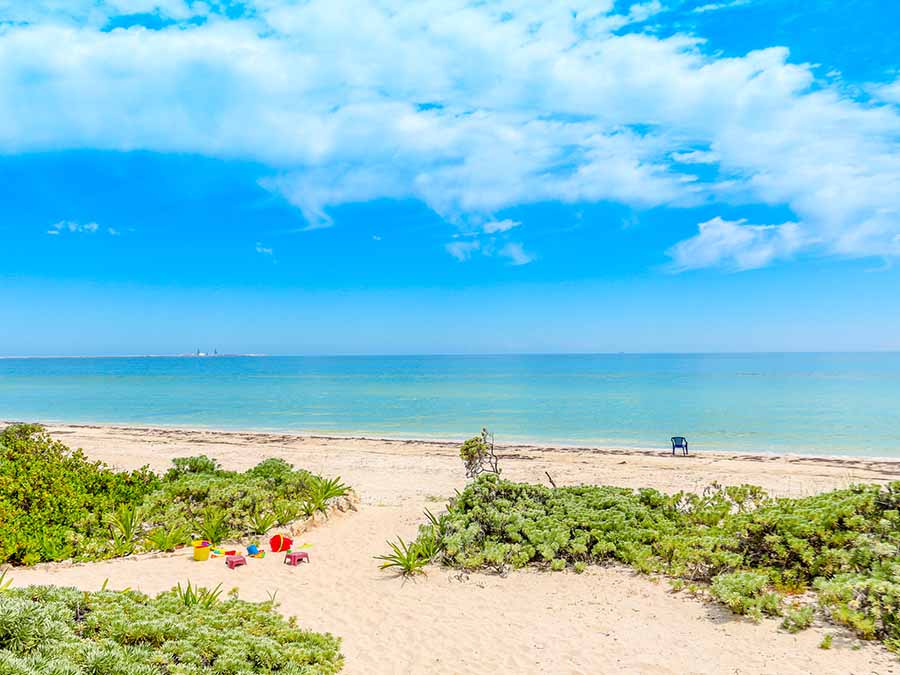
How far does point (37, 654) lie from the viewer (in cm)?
368

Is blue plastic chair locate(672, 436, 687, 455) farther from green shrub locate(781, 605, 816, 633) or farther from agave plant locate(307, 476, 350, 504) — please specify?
green shrub locate(781, 605, 816, 633)

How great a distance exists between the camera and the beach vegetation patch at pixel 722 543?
6465 millimetres

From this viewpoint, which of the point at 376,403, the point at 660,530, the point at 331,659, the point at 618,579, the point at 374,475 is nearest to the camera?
the point at 331,659

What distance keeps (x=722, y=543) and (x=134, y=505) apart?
10.4 metres

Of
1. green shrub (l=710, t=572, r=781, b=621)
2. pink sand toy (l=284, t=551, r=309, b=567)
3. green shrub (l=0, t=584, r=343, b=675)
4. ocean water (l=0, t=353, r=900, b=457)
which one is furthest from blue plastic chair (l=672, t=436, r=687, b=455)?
green shrub (l=0, t=584, r=343, b=675)

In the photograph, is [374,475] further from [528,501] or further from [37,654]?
[37,654]

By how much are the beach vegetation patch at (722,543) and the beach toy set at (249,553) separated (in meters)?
1.94

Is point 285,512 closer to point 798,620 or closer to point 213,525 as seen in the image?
point 213,525

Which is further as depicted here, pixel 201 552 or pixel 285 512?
pixel 285 512

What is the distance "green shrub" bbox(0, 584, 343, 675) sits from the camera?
382 centimetres

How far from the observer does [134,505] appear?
10844 mm

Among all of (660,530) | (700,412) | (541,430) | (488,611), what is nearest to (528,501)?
(660,530)

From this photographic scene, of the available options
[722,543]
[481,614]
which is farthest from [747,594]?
[481,614]

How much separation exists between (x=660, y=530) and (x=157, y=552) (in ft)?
27.6
